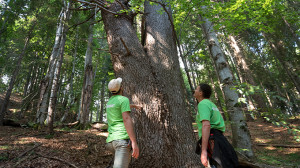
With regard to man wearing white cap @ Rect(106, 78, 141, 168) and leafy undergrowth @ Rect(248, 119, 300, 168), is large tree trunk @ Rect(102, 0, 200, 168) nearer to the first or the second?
man wearing white cap @ Rect(106, 78, 141, 168)

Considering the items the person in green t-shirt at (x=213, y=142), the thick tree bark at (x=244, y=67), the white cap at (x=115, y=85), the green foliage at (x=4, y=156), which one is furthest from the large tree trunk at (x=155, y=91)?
the thick tree bark at (x=244, y=67)

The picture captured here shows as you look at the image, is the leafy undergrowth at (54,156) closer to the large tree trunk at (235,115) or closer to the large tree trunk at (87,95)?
the large tree trunk at (235,115)

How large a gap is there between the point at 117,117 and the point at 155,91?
1.02 m

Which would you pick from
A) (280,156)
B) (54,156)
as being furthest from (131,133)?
(280,156)

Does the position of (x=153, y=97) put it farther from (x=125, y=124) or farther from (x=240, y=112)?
(x=240, y=112)

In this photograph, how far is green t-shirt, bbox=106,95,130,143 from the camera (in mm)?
2143

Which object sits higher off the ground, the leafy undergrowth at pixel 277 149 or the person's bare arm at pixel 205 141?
the person's bare arm at pixel 205 141

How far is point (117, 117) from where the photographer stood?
7.36 feet

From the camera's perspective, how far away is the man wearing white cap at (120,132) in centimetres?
205

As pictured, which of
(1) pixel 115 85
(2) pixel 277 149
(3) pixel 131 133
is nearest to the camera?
(3) pixel 131 133

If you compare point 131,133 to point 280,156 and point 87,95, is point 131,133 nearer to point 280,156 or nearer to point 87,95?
point 280,156

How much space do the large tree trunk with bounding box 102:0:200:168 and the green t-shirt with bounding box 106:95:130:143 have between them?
2.43 feet

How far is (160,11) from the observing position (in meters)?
3.99

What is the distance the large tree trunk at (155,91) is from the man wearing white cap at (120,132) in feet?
2.27
